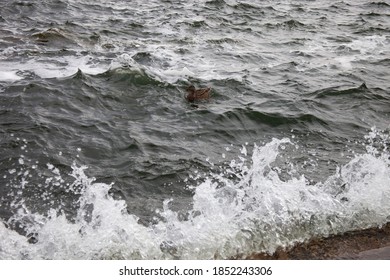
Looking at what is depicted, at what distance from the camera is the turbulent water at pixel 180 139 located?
519cm

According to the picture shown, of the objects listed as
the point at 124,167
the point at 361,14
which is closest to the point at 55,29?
the point at 124,167

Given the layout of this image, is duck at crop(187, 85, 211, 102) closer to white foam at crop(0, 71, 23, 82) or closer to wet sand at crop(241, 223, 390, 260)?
white foam at crop(0, 71, 23, 82)

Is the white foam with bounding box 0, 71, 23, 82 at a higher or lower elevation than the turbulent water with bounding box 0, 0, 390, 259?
lower

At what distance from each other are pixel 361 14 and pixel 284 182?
13035mm

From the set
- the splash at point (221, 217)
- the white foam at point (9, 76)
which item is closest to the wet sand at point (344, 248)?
the splash at point (221, 217)

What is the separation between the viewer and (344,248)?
202 inches

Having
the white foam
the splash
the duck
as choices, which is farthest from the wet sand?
the white foam

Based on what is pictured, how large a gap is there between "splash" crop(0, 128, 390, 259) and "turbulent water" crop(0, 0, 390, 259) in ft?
0.06

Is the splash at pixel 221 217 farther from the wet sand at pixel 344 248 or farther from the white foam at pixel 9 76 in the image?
the white foam at pixel 9 76

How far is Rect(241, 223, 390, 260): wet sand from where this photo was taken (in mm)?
4957

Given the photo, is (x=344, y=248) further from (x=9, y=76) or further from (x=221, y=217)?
(x=9, y=76)

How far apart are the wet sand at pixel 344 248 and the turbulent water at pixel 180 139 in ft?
0.38

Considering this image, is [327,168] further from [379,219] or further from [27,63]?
[27,63]

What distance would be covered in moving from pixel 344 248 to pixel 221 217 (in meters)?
1.43
